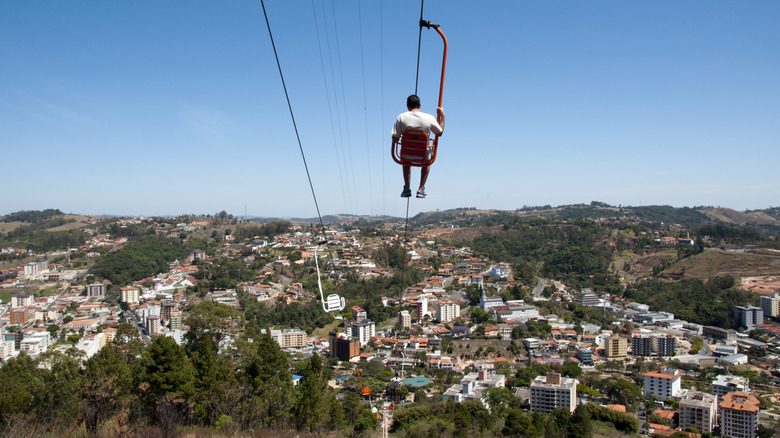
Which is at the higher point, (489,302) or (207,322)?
(207,322)

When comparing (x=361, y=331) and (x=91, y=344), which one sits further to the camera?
(x=361, y=331)

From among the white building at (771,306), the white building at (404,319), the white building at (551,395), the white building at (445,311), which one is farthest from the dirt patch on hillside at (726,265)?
the white building at (551,395)

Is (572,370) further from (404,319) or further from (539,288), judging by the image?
(539,288)

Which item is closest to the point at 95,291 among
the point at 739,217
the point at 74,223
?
the point at 74,223

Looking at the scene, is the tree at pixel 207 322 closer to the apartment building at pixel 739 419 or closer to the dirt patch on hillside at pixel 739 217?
the apartment building at pixel 739 419

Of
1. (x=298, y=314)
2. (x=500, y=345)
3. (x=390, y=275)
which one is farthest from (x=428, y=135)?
(x=390, y=275)

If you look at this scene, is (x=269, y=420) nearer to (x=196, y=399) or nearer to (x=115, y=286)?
(x=196, y=399)

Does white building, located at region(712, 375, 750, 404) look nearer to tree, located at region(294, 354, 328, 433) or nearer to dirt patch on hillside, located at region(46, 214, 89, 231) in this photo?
tree, located at region(294, 354, 328, 433)

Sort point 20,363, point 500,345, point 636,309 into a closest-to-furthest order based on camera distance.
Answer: point 20,363 < point 500,345 < point 636,309
